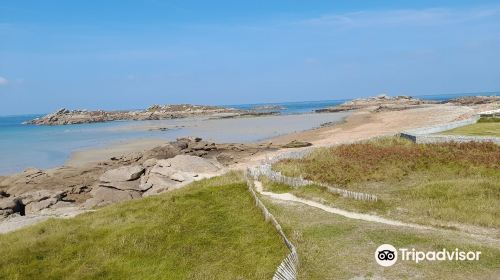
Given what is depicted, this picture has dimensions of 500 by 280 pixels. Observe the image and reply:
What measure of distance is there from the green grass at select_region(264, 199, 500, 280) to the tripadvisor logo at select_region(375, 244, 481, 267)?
0.62 ft

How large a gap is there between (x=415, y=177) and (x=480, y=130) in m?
16.0

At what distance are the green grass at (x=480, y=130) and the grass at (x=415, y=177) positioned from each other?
568cm

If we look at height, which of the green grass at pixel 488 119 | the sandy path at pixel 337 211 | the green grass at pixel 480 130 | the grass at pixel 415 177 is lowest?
the sandy path at pixel 337 211

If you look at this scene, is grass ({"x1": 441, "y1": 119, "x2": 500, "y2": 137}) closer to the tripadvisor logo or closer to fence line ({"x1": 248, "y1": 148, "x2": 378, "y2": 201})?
fence line ({"x1": 248, "y1": 148, "x2": 378, "y2": 201})

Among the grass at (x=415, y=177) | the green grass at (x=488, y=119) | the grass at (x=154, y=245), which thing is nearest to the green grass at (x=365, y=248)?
the grass at (x=154, y=245)

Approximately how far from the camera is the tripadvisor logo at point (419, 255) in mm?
12797

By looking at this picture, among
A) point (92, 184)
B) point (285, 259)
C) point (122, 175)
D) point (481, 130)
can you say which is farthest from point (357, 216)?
point (481, 130)

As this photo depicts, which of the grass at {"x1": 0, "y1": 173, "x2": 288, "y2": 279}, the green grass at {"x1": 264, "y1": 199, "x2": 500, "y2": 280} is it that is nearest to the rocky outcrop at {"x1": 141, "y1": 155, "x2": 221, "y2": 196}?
the grass at {"x1": 0, "y1": 173, "x2": 288, "y2": 279}

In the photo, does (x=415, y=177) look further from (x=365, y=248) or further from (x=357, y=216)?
(x=365, y=248)

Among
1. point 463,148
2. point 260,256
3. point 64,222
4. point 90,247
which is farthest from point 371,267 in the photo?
point 463,148

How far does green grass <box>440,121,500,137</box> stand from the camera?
1394 inches

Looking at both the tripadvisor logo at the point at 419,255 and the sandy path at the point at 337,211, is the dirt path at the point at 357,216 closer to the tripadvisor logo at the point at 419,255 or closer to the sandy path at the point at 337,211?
the sandy path at the point at 337,211

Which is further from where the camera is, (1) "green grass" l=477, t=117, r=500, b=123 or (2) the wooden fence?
(1) "green grass" l=477, t=117, r=500, b=123

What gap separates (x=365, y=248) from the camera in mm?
14125
